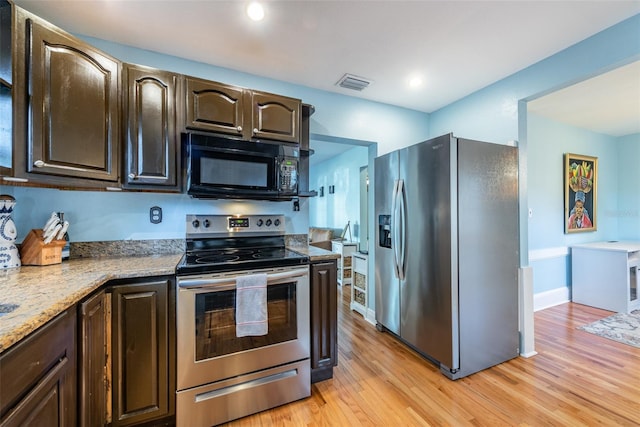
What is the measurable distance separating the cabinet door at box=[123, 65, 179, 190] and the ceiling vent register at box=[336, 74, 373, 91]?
1426 millimetres

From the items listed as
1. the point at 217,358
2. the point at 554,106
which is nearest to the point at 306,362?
the point at 217,358

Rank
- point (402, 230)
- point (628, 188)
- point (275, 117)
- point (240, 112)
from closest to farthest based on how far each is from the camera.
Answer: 1. point (240, 112)
2. point (275, 117)
3. point (402, 230)
4. point (628, 188)

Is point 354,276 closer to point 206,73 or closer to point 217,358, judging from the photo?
point 217,358

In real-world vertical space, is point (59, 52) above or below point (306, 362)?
above

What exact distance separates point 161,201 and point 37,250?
2.43 feet

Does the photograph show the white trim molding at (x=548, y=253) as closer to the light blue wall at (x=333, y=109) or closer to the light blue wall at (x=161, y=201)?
the light blue wall at (x=333, y=109)

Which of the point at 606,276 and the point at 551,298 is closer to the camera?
the point at 606,276

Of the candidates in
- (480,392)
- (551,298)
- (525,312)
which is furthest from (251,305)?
(551,298)

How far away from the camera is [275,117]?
6.97ft

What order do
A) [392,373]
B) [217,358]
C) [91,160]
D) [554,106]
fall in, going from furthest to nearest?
[554,106] → [392,373] → [217,358] → [91,160]

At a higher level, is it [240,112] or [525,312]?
Result: [240,112]

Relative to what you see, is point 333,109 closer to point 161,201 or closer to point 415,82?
point 415,82

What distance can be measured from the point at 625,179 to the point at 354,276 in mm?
4733

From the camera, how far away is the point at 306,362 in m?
1.87
